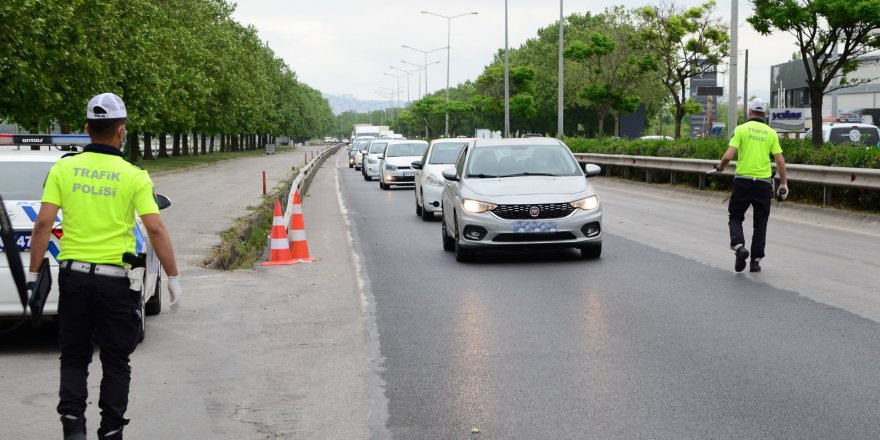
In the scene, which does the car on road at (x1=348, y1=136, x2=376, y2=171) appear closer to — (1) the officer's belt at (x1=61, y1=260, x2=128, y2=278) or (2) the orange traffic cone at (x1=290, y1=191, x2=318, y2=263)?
(2) the orange traffic cone at (x1=290, y1=191, x2=318, y2=263)

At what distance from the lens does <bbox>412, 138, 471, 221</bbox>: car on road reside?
21109mm

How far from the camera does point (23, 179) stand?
29.2ft

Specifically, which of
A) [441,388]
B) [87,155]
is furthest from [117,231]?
[441,388]

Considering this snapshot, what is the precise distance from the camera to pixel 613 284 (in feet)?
38.2

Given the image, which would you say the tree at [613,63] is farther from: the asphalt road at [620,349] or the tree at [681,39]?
the asphalt road at [620,349]

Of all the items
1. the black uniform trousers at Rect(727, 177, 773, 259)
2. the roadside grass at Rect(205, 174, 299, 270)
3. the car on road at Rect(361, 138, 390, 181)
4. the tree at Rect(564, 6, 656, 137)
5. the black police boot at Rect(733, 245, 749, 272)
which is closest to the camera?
the black police boot at Rect(733, 245, 749, 272)

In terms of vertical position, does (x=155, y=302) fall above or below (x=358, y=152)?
below

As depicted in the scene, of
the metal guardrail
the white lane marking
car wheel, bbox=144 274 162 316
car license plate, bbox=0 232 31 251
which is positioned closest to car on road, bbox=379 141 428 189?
the metal guardrail

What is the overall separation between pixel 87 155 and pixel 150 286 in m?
3.99

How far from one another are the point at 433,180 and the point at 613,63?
49.7m

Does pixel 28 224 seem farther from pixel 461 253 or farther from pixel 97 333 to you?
pixel 461 253

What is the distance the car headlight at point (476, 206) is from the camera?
1359 centimetres

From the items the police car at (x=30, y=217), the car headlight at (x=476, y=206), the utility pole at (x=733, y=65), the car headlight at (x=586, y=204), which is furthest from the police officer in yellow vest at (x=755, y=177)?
the utility pole at (x=733, y=65)

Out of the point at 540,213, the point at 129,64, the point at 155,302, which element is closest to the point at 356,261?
the point at 540,213
